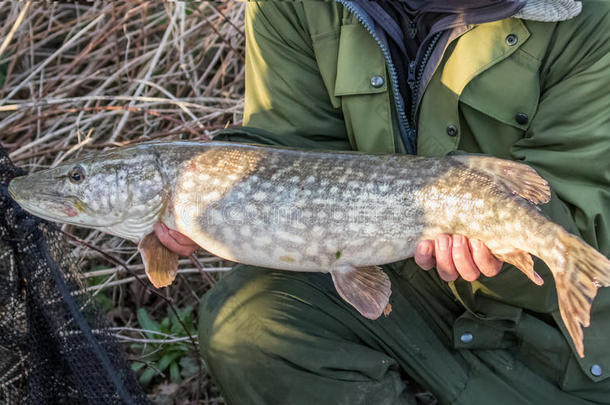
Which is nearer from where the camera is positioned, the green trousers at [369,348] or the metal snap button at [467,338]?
the green trousers at [369,348]

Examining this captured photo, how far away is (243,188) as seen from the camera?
6.65ft

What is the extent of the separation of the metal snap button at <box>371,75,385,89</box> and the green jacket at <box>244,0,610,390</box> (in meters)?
0.01

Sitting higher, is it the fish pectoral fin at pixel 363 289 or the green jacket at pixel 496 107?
the green jacket at pixel 496 107

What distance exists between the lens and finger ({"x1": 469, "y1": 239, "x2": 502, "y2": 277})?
6.21 ft

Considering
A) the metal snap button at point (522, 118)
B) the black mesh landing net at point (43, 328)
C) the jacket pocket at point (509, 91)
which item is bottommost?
the black mesh landing net at point (43, 328)

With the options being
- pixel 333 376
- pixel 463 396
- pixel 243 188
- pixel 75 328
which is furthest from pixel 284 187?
pixel 463 396

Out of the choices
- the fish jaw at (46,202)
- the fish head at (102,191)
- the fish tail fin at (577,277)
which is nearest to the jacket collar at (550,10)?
the fish tail fin at (577,277)

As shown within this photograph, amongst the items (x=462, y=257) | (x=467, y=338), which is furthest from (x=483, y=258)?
(x=467, y=338)

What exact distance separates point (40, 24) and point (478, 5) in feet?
9.04

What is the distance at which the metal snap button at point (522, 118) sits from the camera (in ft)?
7.02

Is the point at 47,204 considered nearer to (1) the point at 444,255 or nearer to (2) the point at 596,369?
(1) the point at 444,255

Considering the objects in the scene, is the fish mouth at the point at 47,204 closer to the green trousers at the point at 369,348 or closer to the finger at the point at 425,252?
the green trousers at the point at 369,348

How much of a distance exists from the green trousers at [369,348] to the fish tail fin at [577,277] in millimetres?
545

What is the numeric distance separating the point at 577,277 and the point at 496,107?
0.67 metres
